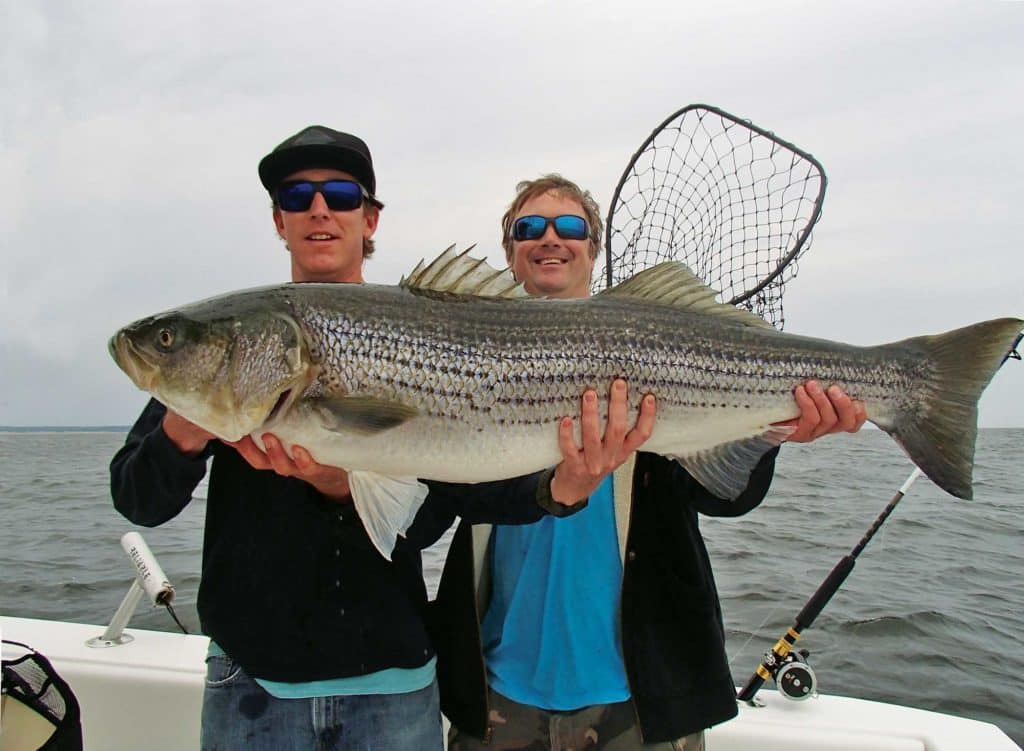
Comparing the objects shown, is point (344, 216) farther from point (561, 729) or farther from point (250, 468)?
point (561, 729)

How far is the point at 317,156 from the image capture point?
336 cm

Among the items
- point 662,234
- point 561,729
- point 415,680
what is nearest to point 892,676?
point 662,234

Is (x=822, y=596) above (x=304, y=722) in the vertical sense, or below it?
below

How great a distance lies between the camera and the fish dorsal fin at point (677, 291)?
3426 millimetres

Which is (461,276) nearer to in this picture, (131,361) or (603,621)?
(131,361)

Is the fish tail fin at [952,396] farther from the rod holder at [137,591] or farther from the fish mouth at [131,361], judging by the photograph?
the rod holder at [137,591]

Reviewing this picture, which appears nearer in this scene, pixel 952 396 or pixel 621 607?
pixel 621 607

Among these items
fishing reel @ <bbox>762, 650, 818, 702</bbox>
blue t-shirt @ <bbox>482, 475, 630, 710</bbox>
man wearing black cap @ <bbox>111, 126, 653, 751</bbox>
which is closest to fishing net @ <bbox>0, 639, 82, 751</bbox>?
man wearing black cap @ <bbox>111, 126, 653, 751</bbox>

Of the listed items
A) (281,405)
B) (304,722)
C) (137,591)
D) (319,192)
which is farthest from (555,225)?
(137,591)

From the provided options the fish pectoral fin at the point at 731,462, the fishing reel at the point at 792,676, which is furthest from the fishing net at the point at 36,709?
the fishing reel at the point at 792,676

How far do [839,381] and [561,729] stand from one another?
6.79 ft

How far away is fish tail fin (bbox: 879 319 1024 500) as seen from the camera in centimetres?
342

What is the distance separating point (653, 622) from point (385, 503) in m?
1.34

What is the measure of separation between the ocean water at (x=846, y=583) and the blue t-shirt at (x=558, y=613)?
524cm
